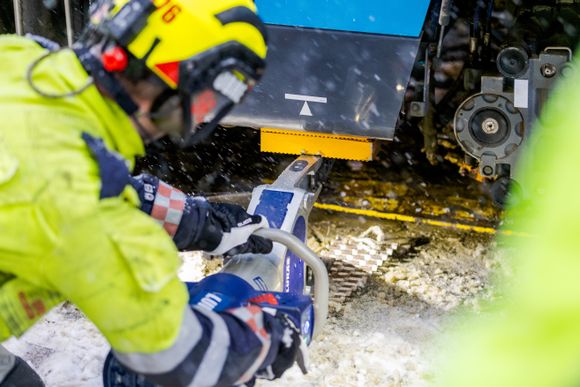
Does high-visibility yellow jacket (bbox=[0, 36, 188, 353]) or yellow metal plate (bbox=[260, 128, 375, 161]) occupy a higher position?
high-visibility yellow jacket (bbox=[0, 36, 188, 353])

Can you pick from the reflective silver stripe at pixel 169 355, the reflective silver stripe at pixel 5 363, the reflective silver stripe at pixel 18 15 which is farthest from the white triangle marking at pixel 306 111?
the reflective silver stripe at pixel 169 355

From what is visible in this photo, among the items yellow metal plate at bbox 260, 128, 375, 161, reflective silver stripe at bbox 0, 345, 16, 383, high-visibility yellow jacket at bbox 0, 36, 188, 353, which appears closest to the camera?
high-visibility yellow jacket at bbox 0, 36, 188, 353

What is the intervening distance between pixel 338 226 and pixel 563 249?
3417 millimetres

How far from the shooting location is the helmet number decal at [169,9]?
1.98 metres

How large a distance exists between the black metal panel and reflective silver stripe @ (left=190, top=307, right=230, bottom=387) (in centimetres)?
164

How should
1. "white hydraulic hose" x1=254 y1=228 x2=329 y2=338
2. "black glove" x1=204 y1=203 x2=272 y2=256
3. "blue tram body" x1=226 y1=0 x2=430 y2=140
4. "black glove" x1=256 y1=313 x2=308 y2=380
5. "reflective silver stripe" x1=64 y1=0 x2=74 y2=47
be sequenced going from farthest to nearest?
"reflective silver stripe" x1=64 y1=0 x2=74 y2=47
"blue tram body" x1=226 y1=0 x2=430 y2=140
"black glove" x1=204 y1=203 x2=272 y2=256
"white hydraulic hose" x1=254 y1=228 x2=329 y2=338
"black glove" x1=256 y1=313 x2=308 y2=380

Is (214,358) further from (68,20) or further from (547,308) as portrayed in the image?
(68,20)

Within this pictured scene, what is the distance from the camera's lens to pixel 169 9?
1.99 meters

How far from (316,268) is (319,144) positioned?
4.77 feet

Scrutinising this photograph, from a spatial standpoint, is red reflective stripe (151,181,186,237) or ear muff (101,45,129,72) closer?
ear muff (101,45,129,72)

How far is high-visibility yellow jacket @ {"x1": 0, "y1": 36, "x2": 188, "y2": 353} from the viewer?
1.81 meters

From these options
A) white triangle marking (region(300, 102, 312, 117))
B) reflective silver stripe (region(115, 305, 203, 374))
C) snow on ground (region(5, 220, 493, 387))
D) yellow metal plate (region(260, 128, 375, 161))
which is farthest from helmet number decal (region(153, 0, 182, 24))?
yellow metal plate (region(260, 128, 375, 161))

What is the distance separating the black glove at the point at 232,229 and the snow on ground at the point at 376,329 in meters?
0.75

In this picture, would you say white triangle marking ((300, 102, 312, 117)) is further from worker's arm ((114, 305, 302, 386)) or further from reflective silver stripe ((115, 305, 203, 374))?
reflective silver stripe ((115, 305, 203, 374))
